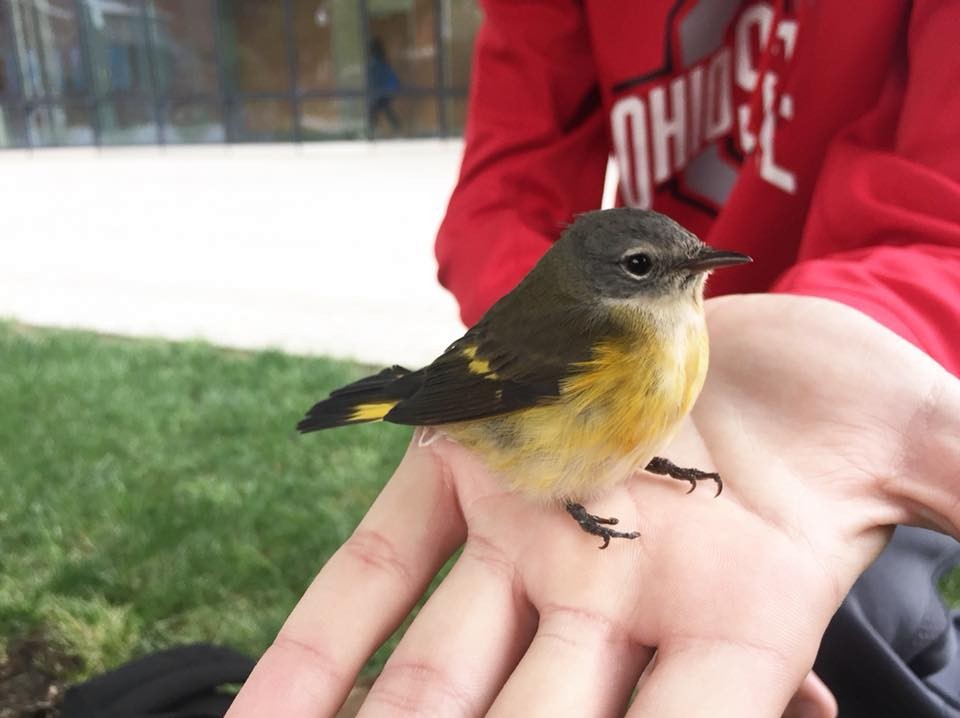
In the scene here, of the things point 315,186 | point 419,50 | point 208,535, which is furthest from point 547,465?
point 419,50

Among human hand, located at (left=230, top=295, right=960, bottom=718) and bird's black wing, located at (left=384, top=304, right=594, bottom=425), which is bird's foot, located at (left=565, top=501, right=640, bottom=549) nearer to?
human hand, located at (left=230, top=295, right=960, bottom=718)

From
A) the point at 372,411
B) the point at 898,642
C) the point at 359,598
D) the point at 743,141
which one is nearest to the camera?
the point at 359,598

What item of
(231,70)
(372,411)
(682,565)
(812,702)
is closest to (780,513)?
(682,565)

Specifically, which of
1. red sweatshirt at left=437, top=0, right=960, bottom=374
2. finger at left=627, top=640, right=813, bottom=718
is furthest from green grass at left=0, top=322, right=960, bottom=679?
finger at left=627, top=640, right=813, bottom=718

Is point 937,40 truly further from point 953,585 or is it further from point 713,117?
point 953,585

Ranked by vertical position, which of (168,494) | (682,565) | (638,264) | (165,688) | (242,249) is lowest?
(242,249)

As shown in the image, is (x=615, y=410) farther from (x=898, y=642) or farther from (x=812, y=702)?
(x=898, y=642)

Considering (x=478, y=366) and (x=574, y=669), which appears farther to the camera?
(x=478, y=366)
